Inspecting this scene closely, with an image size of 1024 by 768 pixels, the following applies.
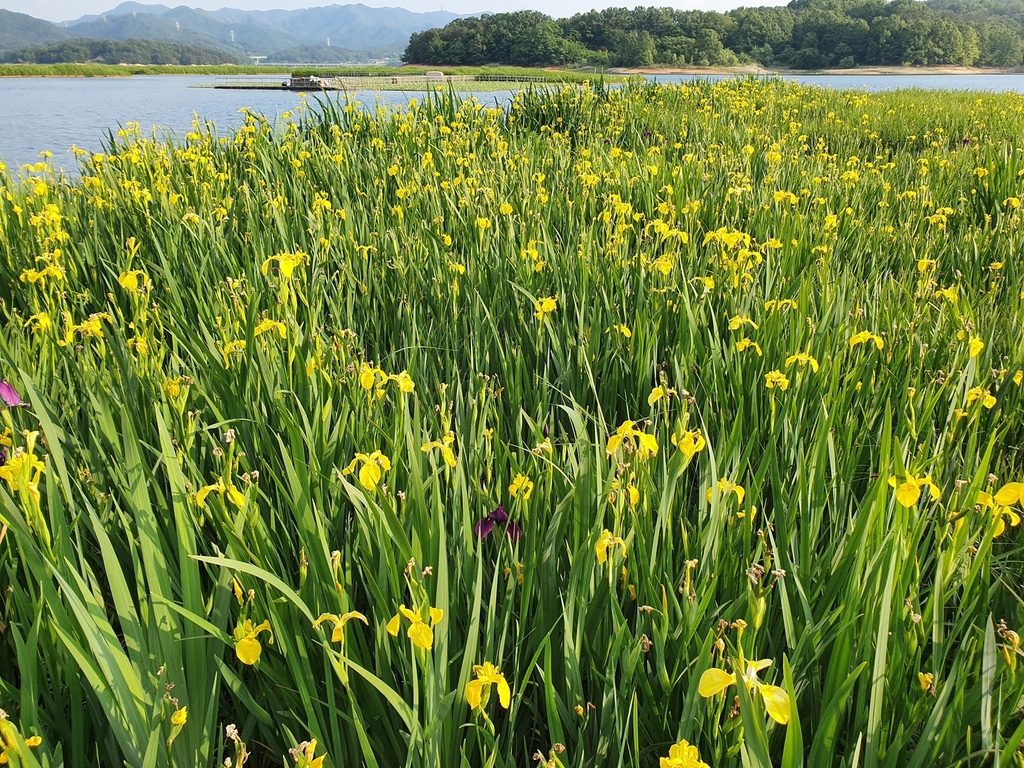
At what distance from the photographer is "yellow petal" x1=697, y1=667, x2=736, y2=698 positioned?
2.20ft

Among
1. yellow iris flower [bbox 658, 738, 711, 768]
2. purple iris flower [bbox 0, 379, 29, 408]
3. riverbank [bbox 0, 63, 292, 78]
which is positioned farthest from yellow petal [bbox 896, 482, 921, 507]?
riverbank [bbox 0, 63, 292, 78]

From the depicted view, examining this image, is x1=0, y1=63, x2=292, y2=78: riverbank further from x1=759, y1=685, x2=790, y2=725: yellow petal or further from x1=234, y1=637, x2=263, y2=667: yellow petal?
x1=759, y1=685, x2=790, y2=725: yellow petal

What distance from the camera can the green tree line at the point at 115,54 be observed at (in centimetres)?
12149

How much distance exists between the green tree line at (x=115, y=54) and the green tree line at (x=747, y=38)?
273ft

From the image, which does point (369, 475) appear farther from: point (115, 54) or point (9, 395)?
point (115, 54)

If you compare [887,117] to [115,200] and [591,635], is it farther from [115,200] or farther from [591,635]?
[591,635]

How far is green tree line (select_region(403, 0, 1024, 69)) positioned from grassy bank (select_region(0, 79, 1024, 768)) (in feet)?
220

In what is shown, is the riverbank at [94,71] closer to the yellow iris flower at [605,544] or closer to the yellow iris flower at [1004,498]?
the yellow iris flower at [605,544]

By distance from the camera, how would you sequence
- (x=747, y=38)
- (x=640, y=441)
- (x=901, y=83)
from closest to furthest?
(x=640, y=441) → (x=901, y=83) → (x=747, y=38)

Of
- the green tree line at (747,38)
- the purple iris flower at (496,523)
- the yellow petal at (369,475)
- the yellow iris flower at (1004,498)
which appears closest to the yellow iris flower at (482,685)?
the yellow petal at (369,475)

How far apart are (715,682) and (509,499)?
796mm

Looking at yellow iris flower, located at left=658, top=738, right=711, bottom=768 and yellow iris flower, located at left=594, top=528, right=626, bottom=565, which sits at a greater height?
yellow iris flower, located at left=594, top=528, right=626, bottom=565

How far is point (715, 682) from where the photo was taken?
0.68 m

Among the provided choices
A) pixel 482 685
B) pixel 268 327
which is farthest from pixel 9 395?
pixel 482 685
